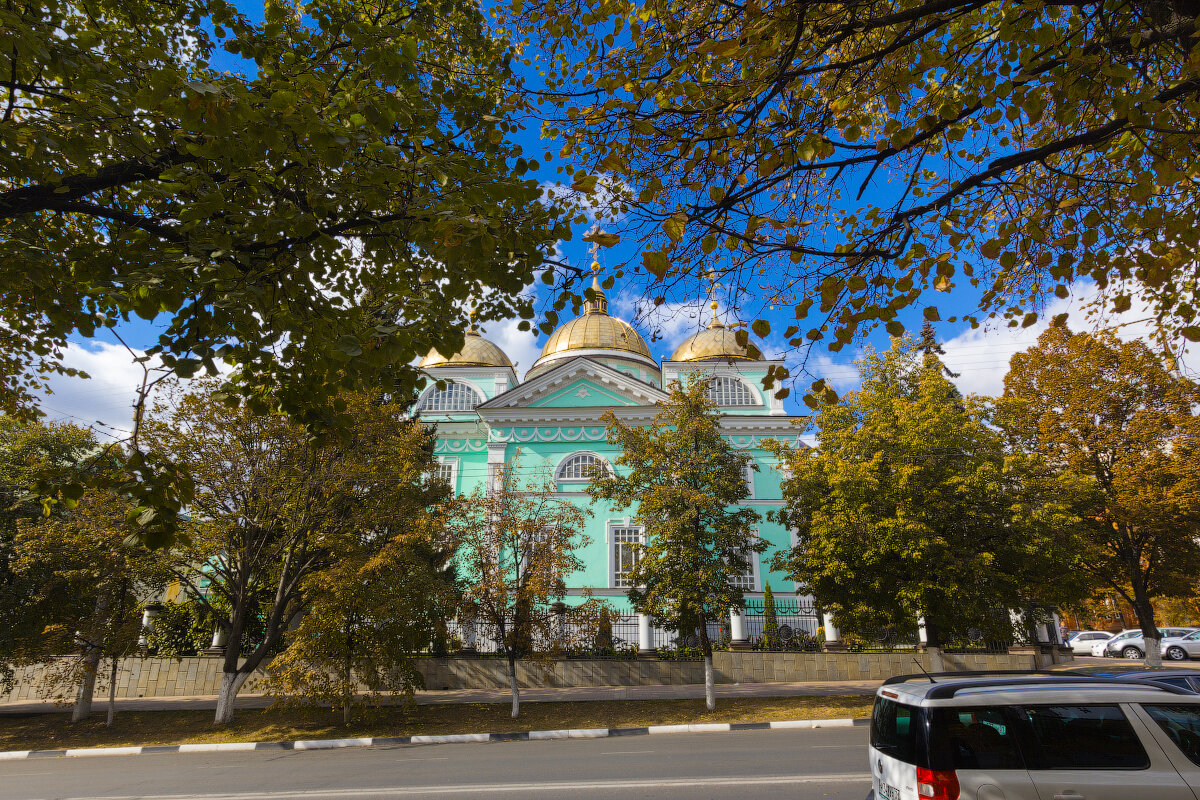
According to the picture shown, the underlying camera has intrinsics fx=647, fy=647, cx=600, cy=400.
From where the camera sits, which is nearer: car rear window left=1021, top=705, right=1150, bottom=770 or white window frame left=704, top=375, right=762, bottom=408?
car rear window left=1021, top=705, right=1150, bottom=770

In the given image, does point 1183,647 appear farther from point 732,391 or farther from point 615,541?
point 615,541

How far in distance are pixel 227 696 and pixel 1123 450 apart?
25576mm

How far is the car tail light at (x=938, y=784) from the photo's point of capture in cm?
435

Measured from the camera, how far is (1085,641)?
3080 cm

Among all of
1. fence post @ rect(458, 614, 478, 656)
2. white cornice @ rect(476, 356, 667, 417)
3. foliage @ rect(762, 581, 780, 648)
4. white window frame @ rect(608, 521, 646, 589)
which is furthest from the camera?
white cornice @ rect(476, 356, 667, 417)

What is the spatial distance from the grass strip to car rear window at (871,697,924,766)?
390 inches

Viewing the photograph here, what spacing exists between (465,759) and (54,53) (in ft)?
35.1

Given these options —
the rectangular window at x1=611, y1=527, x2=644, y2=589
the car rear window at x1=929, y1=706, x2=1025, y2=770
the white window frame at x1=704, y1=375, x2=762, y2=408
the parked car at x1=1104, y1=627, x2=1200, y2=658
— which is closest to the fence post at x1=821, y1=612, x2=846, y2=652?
the rectangular window at x1=611, y1=527, x2=644, y2=589

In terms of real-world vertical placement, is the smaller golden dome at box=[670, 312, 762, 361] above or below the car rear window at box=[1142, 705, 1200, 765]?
above

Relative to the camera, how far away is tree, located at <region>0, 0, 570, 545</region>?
384cm

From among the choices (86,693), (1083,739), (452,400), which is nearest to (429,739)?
(86,693)

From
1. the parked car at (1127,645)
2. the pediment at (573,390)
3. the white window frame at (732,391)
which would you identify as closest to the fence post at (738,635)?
the pediment at (573,390)

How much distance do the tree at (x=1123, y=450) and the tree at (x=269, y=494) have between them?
17634 millimetres

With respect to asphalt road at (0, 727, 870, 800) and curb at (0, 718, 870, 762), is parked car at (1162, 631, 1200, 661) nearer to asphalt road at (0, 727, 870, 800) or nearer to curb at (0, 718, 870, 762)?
curb at (0, 718, 870, 762)
